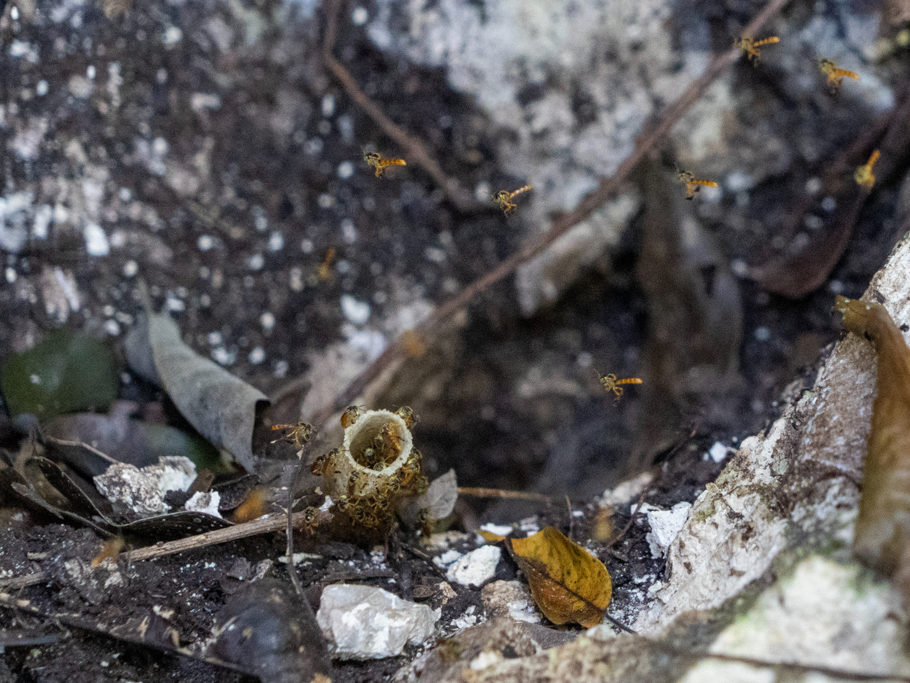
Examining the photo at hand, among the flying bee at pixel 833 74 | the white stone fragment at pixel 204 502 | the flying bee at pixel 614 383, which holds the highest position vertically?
the flying bee at pixel 833 74

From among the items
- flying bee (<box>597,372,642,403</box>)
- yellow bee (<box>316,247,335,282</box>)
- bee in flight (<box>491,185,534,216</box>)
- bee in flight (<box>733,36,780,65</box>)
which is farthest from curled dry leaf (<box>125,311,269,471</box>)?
bee in flight (<box>733,36,780,65</box>)

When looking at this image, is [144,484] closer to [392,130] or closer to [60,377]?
[60,377]

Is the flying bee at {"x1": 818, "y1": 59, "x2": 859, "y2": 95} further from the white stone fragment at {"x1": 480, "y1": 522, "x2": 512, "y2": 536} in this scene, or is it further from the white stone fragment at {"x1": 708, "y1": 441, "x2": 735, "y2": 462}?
the white stone fragment at {"x1": 480, "y1": 522, "x2": 512, "y2": 536}

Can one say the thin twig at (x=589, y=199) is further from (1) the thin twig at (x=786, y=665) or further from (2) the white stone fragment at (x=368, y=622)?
(1) the thin twig at (x=786, y=665)

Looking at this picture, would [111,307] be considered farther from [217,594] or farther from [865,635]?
[865,635]

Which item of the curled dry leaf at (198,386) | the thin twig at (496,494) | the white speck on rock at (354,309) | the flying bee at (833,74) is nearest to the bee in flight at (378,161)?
the white speck on rock at (354,309)

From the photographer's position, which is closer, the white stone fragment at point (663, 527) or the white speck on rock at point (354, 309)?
the white stone fragment at point (663, 527)

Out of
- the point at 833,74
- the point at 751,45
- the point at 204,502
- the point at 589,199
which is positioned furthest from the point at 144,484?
the point at 833,74

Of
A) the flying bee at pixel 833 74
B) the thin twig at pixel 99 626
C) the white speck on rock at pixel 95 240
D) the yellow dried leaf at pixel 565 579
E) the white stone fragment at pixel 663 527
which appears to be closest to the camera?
the thin twig at pixel 99 626

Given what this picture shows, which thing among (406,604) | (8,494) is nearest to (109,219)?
(8,494)
